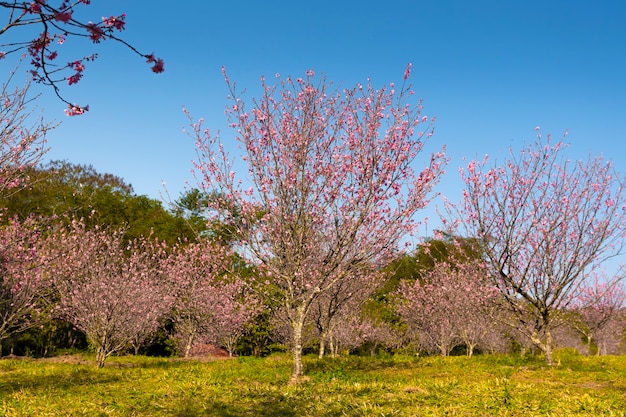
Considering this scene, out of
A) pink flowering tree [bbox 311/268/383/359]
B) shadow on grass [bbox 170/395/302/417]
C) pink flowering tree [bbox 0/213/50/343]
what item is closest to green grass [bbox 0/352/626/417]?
shadow on grass [bbox 170/395/302/417]

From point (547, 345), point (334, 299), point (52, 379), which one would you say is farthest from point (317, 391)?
point (547, 345)

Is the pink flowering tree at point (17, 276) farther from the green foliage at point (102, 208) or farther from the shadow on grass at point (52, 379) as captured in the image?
the green foliage at point (102, 208)

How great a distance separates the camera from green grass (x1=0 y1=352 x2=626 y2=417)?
307 inches

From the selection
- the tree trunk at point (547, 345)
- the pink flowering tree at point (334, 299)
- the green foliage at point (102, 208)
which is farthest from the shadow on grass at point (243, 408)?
the green foliage at point (102, 208)

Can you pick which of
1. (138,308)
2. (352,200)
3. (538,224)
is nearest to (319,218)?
(352,200)

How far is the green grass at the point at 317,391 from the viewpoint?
780 centimetres

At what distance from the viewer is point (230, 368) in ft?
46.3

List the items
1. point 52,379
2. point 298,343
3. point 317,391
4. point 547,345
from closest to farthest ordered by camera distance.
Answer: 1. point 317,391
2. point 298,343
3. point 52,379
4. point 547,345

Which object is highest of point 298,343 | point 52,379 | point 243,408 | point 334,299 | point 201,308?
point 334,299

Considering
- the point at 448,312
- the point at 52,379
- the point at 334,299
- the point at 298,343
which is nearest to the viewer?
the point at 298,343

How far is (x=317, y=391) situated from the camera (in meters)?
9.55

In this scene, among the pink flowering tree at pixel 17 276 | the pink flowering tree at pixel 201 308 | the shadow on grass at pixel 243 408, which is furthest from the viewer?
the pink flowering tree at pixel 201 308

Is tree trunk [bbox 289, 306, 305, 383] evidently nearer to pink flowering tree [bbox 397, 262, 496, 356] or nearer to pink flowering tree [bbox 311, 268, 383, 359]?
pink flowering tree [bbox 311, 268, 383, 359]

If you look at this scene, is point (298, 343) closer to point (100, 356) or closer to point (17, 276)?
point (100, 356)
